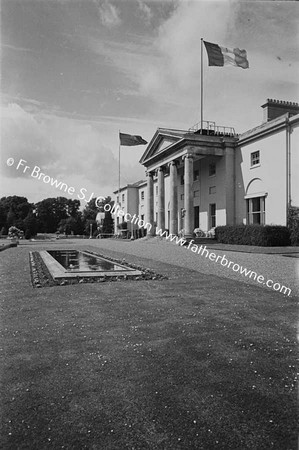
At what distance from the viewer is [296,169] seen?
80.4 feet

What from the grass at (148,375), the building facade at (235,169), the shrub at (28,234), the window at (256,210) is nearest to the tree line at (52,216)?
the shrub at (28,234)

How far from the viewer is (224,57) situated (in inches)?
1091

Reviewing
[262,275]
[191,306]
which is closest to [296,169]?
[262,275]

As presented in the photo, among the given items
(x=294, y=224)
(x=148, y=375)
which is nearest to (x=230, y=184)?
(x=294, y=224)

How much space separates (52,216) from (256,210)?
84727 mm

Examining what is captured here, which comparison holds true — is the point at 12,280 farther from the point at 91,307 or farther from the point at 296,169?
the point at 296,169

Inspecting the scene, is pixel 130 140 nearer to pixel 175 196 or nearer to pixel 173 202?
pixel 175 196

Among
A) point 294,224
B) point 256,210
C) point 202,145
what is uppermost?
point 202,145

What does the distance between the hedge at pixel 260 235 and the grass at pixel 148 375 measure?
1692 centimetres

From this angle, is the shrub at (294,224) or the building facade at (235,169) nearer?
the shrub at (294,224)

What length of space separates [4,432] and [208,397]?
1.67 m

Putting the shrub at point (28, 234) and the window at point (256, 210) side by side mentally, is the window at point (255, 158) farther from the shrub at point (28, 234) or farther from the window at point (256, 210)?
the shrub at point (28, 234)

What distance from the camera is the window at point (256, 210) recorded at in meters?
28.0

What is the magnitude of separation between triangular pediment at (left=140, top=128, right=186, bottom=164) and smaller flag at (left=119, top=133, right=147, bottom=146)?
2629 mm
